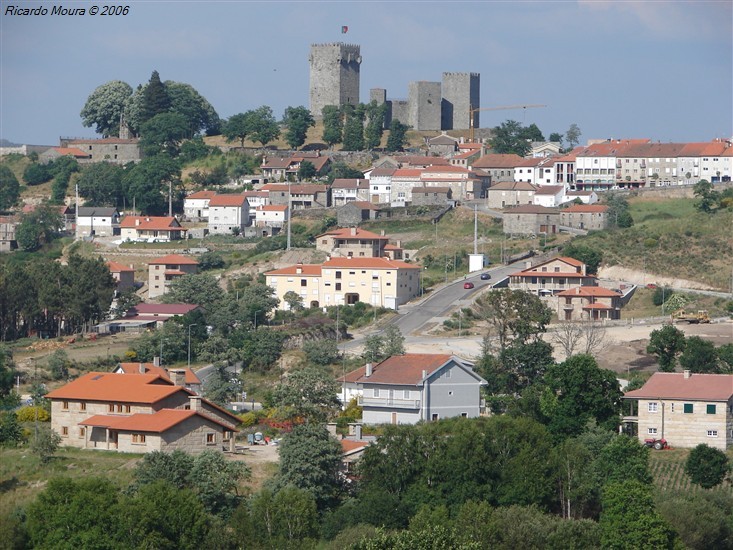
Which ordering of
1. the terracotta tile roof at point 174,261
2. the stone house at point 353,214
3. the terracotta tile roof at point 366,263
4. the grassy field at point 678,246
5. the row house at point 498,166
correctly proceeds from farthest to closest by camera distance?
the row house at point 498,166 < the stone house at point 353,214 < the terracotta tile roof at point 174,261 < the grassy field at point 678,246 < the terracotta tile roof at point 366,263

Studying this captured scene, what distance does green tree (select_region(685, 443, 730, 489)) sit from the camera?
145 feet

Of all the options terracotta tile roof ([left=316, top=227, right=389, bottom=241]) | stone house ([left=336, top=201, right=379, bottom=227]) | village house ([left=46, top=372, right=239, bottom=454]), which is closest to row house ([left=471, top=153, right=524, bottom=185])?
stone house ([left=336, top=201, right=379, bottom=227])

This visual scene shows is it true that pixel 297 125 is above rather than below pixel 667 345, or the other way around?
above

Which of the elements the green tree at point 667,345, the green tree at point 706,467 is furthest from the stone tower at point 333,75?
the green tree at point 706,467

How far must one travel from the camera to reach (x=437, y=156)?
108875 mm

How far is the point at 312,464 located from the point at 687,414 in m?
13.7

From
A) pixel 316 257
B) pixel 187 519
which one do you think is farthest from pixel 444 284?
pixel 187 519

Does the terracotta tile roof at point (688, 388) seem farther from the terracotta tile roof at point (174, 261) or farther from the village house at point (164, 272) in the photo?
the terracotta tile roof at point (174, 261)

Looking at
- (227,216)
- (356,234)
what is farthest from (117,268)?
(227,216)

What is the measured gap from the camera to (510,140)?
11081 cm

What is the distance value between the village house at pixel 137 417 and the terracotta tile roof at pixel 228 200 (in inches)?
1804

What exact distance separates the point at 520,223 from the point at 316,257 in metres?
11.2

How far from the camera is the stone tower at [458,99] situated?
4761 inches

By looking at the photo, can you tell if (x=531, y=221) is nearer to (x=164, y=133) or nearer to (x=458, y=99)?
(x=164, y=133)
